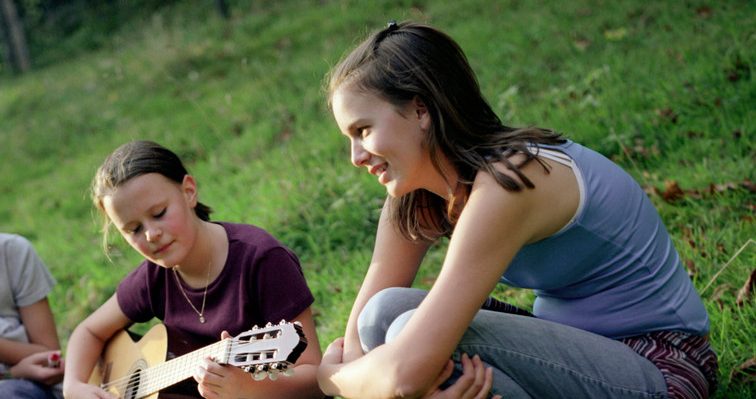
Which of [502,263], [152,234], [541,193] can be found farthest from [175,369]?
[541,193]

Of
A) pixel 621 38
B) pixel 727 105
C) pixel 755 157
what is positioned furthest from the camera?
pixel 621 38

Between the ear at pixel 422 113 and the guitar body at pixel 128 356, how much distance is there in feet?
3.96

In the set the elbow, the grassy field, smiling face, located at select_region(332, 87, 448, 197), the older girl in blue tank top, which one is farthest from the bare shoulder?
the grassy field

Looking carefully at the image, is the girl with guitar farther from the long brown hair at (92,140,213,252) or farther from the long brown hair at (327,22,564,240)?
the long brown hair at (327,22,564,240)

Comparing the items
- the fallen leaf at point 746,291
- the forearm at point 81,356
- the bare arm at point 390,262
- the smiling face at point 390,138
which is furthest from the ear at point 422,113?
the forearm at point 81,356

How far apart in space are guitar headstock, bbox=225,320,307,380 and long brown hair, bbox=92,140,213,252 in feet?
2.31

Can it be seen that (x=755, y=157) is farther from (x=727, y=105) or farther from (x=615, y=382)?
(x=615, y=382)

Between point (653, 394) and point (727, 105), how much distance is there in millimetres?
2548

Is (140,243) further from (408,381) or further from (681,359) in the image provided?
(681,359)

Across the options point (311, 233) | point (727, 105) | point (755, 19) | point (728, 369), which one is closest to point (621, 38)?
point (755, 19)

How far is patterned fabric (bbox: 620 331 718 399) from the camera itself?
2004mm

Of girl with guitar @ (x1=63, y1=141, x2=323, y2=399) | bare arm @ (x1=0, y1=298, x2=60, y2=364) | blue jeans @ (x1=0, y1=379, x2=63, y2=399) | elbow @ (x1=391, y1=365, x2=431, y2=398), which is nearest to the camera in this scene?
elbow @ (x1=391, y1=365, x2=431, y2=398)

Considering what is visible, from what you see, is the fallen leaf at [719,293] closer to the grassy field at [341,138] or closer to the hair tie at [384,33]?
the grassy field at [341,138]

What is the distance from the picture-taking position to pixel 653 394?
196cm
